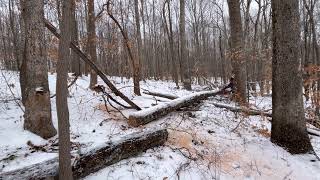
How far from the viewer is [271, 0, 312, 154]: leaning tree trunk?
6.35 m

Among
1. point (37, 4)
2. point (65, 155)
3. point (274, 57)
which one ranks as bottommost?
point (65, 155)

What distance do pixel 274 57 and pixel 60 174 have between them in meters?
4.67

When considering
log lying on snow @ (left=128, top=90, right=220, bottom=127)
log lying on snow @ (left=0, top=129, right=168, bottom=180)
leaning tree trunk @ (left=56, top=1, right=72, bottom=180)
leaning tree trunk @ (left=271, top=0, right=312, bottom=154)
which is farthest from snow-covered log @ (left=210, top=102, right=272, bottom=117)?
leaning tree trunk @ (left=56, top=1, right=72, bottom=180)

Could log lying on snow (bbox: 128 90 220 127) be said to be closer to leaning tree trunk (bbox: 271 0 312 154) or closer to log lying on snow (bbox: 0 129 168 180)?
log lying on snow (bbox: 0 129 168 180)

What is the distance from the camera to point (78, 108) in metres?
7.79

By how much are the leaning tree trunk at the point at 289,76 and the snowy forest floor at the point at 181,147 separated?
32 cm

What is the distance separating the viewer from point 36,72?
5.93 metres

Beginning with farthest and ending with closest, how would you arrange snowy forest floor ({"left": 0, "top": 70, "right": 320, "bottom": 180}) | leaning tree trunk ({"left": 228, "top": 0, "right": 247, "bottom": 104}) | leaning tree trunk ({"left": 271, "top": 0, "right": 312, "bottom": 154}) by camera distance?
leaning tree trunk ({"left": 228, "top": 0, "right": 247, "bottom": 104}) < leaning tree trunk ({"left": 271, "top": 0, "right": 312, "bottom": 154}) < snowy forest floor ({"left": 0, "top": 70, "right": 320, "bottom": 180})

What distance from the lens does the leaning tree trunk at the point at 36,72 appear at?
5.86 metres

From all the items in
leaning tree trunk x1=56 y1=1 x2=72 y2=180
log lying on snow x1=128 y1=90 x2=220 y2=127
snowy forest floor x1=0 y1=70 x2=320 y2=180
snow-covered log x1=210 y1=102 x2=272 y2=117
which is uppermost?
leaning tree trunk x1=56 y1=1 x2=72 y2=180

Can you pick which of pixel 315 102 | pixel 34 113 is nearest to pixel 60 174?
pixel 34 113

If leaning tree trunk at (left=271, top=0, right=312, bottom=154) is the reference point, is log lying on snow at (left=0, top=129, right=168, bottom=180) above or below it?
below

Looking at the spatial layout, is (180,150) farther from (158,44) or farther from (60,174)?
(158,44)

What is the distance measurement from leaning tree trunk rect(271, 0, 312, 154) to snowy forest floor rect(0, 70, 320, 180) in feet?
1.05
